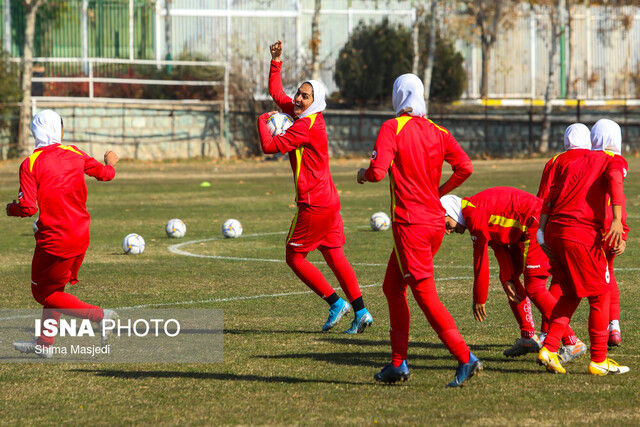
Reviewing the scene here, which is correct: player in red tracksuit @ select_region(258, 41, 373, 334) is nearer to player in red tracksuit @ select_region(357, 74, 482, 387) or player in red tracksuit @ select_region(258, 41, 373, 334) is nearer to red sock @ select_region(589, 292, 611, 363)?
player in red tracksuit @ select_region(357, 74, 482, 387)

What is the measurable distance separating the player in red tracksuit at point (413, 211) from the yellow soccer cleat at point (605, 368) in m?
0.99

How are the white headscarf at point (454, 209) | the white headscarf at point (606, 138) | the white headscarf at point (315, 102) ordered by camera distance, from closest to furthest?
the white headscarf at point (606, 138) < the white headscarf at point (454, 209) < the white headscarf at point (315, 102)

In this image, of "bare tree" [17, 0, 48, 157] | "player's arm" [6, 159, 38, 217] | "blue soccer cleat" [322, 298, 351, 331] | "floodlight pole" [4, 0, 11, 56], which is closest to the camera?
"player's arm" [6, 159, 38, 217]

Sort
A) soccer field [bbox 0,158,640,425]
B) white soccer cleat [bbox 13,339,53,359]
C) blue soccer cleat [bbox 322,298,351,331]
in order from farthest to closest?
1. blue soccer cleat [bbox 322,298,351,331]
2. white soccer cleat [bbox 13,339,53,359]
3. soccer field [bbox 0,158,640,425]

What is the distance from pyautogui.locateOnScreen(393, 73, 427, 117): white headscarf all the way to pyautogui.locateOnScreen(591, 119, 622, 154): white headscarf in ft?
4.50

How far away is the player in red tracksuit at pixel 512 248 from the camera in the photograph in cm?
720

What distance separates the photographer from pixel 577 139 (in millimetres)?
7359

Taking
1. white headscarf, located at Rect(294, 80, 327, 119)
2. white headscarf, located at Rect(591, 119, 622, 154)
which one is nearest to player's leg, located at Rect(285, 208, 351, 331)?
white headscarf, located at Rect(294, 80, 327, 119)

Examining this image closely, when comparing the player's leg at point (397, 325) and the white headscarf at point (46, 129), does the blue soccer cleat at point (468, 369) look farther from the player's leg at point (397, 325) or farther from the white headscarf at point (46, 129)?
the white headscarf at point (46, 129)

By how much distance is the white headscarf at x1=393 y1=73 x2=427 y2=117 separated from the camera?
6.32m

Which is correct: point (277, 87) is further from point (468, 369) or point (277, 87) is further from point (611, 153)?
point (468, 369)

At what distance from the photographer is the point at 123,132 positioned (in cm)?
3741

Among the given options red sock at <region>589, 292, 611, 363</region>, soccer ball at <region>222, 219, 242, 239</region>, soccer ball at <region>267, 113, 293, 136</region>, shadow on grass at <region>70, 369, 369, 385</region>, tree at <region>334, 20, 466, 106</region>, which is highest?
tree at <region>334, 20, 466, 106</region>

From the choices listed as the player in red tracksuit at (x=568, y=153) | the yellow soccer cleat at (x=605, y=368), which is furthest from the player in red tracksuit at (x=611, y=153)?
the yellow soccer cleat at (x=605, y=368)
